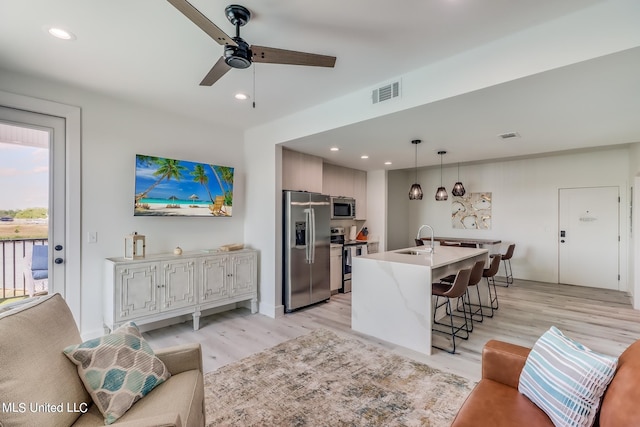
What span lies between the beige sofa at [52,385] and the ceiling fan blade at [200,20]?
5.24 ft

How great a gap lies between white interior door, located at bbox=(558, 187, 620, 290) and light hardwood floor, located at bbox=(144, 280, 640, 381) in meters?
0.67

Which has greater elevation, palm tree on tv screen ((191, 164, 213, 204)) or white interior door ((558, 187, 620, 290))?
palm tree on tv screen ((191, 164, 213, 204))

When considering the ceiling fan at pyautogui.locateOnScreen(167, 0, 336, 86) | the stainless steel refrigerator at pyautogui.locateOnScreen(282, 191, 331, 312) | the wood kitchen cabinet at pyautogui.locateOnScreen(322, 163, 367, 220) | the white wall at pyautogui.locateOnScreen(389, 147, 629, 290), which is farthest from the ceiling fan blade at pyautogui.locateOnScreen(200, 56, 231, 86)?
the white wall at pyautogui.locateOnScreen(389, 147, 629, 290)

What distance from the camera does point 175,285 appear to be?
3.52 meters

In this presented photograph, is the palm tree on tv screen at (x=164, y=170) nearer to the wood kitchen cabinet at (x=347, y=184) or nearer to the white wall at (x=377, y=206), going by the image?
the wood kitchen cabinet at (x=347, y=184)

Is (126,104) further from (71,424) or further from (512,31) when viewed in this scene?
(512,31)

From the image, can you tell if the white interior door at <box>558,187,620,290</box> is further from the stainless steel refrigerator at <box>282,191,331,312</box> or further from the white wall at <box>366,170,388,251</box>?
the stainless steel refrigerator at <box>282,191,331,312</box>

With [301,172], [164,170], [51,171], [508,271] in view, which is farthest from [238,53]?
[508,271]

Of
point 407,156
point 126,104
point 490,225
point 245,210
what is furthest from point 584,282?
point 126,104

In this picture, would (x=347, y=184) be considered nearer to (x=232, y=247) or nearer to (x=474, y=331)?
(x=232, y=247)

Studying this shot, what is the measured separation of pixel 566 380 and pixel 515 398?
28 cm

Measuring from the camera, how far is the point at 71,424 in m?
1.31

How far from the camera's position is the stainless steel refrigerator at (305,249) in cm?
435

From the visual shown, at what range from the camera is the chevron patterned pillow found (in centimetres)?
137
